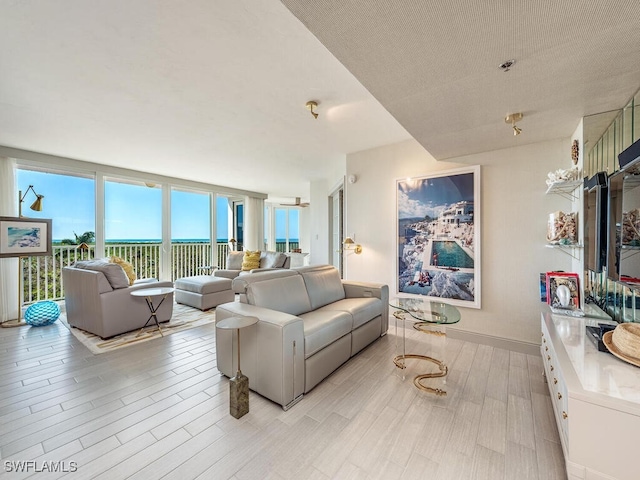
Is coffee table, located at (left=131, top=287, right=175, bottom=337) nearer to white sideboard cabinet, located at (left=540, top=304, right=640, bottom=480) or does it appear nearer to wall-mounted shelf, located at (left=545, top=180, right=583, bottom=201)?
white sideboard cabinet, located at (left=540, top=304, right=640, bottom=480)

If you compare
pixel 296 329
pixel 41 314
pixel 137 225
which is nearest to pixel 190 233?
pixel 137 225

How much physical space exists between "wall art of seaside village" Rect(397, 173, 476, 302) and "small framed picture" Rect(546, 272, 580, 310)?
2.93 feet

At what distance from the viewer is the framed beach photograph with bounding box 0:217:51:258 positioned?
11.5 feet

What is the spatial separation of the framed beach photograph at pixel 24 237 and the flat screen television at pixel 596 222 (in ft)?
20.3

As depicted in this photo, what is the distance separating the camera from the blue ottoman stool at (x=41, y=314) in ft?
→ 11.6

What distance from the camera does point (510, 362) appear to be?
258 centimetres

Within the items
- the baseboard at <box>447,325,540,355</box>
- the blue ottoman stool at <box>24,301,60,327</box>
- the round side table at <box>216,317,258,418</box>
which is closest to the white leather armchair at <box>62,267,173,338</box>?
the blue ottoman stool at <box>24,301,60,327</box>

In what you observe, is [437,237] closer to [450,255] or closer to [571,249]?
[450,255]

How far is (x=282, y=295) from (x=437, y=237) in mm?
2049

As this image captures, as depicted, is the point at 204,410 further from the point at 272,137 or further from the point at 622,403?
the point at 272,137

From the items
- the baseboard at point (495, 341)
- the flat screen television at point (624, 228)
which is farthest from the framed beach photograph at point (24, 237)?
the flat screen television at point (624, 228)

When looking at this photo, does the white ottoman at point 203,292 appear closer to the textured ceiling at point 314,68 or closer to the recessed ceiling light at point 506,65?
the textured ceiling at point 314,68

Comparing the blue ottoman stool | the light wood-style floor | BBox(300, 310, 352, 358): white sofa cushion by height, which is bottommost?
the light wood-style floor

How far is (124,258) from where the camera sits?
5.49 metres
